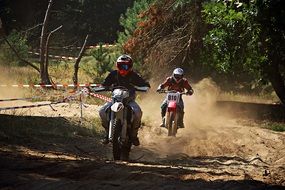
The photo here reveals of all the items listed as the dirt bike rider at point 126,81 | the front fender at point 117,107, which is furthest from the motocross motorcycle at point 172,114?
the front fender at point 117,107

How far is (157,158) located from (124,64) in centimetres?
272

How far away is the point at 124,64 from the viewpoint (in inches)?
357

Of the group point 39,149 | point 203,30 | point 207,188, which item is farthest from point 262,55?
point 207,188

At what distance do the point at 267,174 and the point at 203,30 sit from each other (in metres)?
16.4

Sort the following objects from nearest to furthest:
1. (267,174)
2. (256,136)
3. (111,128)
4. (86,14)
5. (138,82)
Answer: (267,174), (111,128), (138,82), (256,136), (86,14)

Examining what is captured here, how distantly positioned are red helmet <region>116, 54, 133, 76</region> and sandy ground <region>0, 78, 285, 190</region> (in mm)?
1665

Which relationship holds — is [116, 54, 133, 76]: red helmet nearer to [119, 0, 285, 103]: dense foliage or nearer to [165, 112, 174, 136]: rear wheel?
[165, 112, 174, 136]: rear wheel

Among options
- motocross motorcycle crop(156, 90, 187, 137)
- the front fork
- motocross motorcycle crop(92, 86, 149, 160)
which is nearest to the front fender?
motocross motorcycle crop(92, 86, 149, 160)

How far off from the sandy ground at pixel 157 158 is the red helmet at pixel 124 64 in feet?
5.46

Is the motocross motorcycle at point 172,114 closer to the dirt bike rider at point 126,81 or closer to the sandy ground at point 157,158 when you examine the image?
the sandy ground at point 157,158

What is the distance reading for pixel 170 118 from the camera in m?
12.2

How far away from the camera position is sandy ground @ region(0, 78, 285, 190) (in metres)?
5.90

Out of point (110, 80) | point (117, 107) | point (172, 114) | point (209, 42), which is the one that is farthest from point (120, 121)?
point (209, 42)

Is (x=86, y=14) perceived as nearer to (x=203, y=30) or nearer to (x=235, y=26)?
(x=203, y=30)
